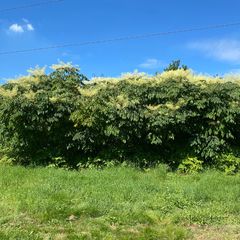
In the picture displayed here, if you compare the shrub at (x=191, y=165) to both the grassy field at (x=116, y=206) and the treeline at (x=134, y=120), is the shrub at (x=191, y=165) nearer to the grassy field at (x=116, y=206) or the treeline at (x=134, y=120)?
the treeline at (x=134, y=120)

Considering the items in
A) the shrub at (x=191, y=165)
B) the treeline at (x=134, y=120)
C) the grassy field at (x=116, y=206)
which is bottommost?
the grassy field at (x=116, y=206)

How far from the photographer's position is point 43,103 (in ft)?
38.2

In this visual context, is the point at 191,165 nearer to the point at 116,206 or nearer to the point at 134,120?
the point at 134,120

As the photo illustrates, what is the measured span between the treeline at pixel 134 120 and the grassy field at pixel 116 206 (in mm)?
1458

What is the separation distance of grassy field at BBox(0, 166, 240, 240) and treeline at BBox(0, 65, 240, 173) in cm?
146

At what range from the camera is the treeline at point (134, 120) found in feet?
37.4

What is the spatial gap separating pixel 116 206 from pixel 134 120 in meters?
3.57

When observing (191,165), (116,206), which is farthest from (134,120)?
(116,206)

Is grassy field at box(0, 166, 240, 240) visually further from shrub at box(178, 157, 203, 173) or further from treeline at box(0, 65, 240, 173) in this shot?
treeline at box(0, 65, 240, 173)

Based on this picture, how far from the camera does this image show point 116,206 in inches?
311

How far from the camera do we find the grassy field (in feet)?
22.1

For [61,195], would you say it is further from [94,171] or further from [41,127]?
[41,127]

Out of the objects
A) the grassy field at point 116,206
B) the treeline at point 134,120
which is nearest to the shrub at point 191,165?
the treeline at point 134,120

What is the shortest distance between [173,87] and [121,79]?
1.39m
